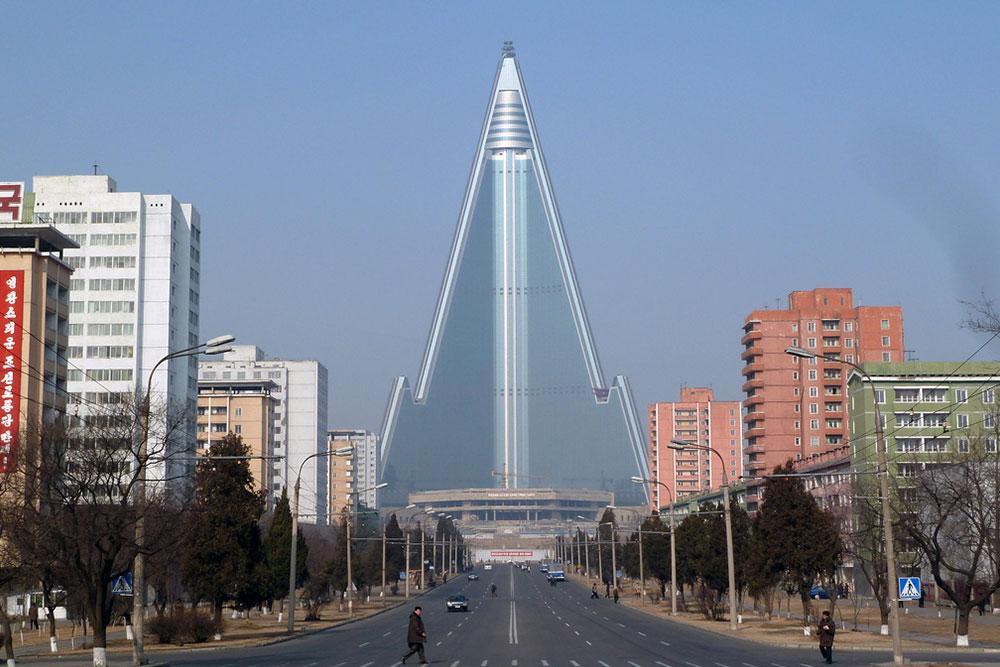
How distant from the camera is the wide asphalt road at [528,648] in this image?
4662cm

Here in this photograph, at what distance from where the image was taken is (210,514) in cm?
6294

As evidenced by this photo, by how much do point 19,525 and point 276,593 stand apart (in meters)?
32.7

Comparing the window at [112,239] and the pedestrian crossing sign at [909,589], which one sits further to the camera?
the window at [112,239]

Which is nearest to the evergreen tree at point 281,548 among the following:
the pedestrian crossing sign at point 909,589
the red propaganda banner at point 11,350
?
the red propaganda banner at point 11,350

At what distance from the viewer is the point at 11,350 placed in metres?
105

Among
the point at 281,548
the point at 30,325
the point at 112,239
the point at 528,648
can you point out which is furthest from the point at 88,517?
the point at 112,239

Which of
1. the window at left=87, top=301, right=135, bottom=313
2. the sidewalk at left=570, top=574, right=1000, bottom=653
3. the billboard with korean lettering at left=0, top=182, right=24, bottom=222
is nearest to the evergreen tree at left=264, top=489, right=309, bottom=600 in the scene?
the sidewalk at left=570, top=574, right=1000, bottom=653

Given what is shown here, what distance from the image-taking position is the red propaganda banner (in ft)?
335

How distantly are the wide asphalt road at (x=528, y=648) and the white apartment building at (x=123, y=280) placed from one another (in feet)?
242

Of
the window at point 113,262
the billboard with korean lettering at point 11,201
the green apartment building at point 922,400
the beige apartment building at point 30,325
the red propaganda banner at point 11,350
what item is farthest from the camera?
the window at point 113,262

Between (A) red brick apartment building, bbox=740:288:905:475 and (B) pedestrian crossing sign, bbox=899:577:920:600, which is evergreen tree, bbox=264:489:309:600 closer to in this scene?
(B) pedestrian crossing sign, bbox=899:577:920:600

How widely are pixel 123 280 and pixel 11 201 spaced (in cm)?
4749

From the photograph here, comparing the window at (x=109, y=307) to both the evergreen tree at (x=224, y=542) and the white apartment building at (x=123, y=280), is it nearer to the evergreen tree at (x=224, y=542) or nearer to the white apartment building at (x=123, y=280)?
the white apartment building at (x=123, y=280)

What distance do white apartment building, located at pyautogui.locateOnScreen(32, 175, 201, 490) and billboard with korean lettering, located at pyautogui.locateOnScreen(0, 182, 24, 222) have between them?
42925mm
